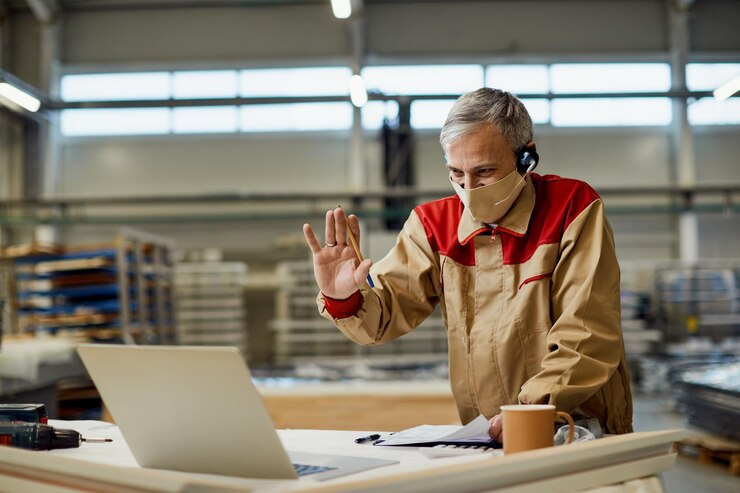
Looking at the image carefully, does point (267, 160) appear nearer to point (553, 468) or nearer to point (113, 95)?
point (113, 95)

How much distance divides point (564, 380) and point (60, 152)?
50.5ft

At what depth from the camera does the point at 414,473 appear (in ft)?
4.09

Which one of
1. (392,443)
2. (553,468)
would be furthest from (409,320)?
(553,468)

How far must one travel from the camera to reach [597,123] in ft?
50.0

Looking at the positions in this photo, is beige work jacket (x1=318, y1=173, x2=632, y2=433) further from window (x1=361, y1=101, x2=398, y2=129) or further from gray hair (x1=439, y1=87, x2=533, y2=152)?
window (x1=361, y1=101, x2=398, y2=129)

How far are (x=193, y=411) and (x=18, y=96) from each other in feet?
Answer: 25.5

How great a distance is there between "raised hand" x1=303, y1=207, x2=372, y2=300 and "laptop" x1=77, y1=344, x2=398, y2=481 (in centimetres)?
58

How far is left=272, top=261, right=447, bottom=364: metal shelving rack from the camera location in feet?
43.5

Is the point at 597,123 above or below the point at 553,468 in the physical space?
above

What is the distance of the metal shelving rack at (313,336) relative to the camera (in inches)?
522

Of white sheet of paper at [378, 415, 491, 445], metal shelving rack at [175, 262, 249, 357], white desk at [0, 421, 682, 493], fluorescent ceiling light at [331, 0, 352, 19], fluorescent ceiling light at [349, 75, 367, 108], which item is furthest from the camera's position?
metal shelving rack at [175, 262, 249, 357]

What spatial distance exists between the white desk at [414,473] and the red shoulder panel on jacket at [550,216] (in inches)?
26.5

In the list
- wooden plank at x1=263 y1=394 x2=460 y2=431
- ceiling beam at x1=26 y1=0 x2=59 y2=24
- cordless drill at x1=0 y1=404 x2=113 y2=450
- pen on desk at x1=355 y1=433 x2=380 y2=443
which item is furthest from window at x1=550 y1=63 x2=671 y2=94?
cordless drill at x1=0 y1=404 x2=113 y2=450

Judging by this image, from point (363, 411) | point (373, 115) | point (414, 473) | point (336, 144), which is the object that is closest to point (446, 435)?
point (414, 473)
